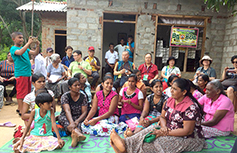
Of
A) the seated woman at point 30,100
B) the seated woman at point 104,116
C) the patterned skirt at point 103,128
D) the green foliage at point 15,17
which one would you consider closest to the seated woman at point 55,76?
the seated woman at point 30,100

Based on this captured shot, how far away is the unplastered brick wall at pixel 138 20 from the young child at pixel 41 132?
4.58 meters

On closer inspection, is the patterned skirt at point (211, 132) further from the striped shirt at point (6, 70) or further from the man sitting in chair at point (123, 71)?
the striped shirt at point (6, 70)

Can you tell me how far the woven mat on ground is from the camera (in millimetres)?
2752

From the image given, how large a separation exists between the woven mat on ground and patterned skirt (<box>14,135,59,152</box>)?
6.1 inches

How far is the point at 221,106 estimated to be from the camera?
325cm

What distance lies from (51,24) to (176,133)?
8.90m

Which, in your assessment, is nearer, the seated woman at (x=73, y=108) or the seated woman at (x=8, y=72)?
the seated woman at (x=73, y=108)

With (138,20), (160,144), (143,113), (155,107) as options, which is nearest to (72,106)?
(143,113)

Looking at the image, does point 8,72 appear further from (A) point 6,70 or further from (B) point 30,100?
(B) point 30,100

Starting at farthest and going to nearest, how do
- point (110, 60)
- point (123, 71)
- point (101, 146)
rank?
point (110, 60)
point (123, 71)
point (101, 146)

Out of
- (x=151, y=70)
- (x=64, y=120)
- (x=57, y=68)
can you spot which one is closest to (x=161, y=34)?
(x=151, y=70)

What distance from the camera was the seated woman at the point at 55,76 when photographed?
Answer: 5.38 metres

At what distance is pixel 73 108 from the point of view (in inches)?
137

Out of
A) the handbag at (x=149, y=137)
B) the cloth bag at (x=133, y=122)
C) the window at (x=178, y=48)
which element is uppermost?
the window at (x=178, y=48)
